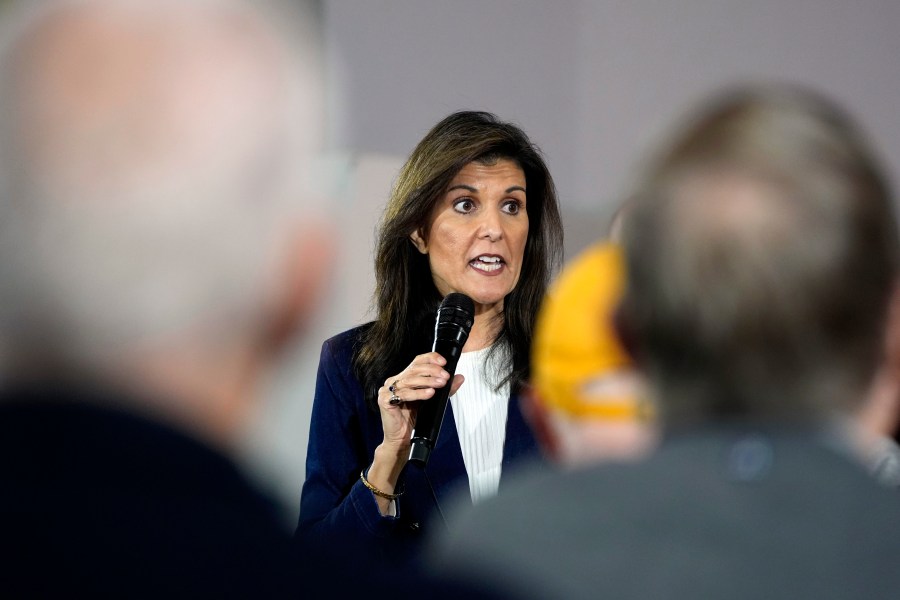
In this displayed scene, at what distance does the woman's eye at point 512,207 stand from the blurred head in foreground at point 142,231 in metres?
2.20

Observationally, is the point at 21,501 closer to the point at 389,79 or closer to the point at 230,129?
the point at 230,129

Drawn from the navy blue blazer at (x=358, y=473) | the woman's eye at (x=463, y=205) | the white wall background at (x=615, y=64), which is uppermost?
the white wall background at (x=615, y=64)

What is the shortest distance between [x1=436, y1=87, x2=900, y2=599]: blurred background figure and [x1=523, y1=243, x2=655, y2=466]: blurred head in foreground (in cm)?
17

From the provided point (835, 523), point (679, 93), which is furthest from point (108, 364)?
point (679, 93)

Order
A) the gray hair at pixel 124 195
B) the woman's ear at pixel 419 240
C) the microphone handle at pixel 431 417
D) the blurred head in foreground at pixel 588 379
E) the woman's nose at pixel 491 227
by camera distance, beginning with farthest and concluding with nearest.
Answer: the woman's ear at pixel 419 240 < the woman's nose at pixel 491 227 < the microphone handle at pixel 431 417 < the blurred head in foreground at pixel 588 379 < the gray hair at pixel 124 195

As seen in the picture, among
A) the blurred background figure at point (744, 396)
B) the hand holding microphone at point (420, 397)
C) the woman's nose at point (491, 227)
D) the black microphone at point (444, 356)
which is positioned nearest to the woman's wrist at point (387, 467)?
the hand holding microphone at point (420, 397)

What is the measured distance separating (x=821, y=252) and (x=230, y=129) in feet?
1.51

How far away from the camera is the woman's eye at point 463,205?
2.89 m

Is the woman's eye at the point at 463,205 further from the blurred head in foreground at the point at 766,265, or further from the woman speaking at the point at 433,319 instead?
the blurred head in foreground at the point at 766,265

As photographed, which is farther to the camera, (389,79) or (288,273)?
(389,79)

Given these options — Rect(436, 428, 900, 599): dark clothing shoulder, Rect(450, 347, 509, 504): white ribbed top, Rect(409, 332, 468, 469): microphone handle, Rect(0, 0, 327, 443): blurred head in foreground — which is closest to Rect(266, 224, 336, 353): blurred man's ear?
Rect(0, 0, 327, 443): blurred head in foreground

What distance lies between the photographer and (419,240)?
9.70 feet

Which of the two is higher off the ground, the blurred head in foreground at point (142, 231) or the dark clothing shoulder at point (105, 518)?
the blurred head in foreground at point (142, 231)

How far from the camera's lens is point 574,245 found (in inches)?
152
